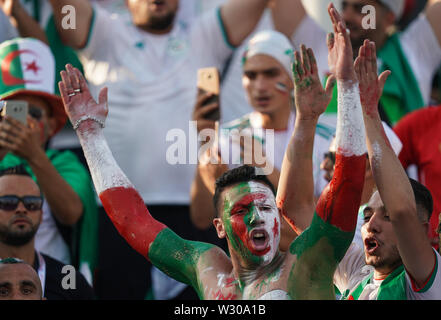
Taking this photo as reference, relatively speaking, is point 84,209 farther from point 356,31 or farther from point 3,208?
point 356,31

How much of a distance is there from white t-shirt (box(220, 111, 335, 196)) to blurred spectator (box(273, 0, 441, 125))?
1071 mm

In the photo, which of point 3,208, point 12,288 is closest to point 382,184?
point 12,288

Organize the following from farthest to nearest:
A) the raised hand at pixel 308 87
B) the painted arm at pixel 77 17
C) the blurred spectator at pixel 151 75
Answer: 1. the painted arm at pixel 77 17
2. the blurred spectator at pixel 151 75
3. the raised hand at pixel 308 87

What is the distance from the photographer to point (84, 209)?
643cm

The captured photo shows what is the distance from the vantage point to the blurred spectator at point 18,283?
4.89 metres

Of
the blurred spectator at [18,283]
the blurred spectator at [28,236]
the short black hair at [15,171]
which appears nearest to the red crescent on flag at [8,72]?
the short black hair at [15,171]

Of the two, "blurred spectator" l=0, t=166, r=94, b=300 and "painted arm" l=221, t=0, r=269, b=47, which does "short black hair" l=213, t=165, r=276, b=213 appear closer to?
"blurred spectator" l=0, t=166, r=94, b=300

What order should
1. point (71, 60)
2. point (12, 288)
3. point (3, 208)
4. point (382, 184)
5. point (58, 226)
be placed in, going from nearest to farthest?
point (382, 184), point (12, 288), point (3, 208), point (58, 226), point (71, 60)

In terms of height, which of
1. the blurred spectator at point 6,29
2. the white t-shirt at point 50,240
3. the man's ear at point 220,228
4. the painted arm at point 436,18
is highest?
the blurred spectator at point 6,29

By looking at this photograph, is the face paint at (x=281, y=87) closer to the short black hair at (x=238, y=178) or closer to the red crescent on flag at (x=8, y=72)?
the red crescent on flag at (x=8, y=72)

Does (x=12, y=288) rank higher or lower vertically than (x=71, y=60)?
lower

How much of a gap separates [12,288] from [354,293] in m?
1.59

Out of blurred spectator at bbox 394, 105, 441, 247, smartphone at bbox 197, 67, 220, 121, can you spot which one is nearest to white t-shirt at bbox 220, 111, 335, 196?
smartphone at bbox 197, 67, 220, 121

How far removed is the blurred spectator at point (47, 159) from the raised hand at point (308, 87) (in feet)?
6.62
